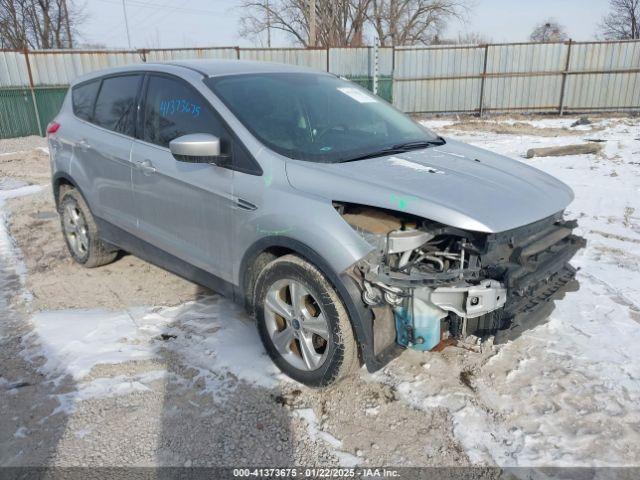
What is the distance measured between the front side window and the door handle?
0.16 meters

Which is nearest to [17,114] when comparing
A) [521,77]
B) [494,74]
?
[494,74]

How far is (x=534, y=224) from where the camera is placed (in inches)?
106

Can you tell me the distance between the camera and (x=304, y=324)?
9.48 ft

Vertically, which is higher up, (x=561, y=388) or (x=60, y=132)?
(x=60, y=132)

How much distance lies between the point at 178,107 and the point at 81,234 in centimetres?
206

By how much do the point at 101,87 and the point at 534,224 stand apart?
12.2 feet

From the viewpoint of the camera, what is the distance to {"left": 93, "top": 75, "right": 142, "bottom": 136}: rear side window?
13.0 ft

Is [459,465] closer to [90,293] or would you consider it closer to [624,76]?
[90,293]

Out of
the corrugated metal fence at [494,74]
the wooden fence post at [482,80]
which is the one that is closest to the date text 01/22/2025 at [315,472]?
the corrugated metal fence at [494,74]

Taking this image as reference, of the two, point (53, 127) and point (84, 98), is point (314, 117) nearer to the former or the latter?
point (84, 98)

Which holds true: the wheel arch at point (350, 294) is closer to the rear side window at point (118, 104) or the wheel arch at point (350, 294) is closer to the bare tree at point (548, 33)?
the rear side window at point (118, 104)

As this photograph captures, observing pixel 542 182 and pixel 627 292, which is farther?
pixel 627 292

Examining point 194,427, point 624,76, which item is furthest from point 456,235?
point 624,76

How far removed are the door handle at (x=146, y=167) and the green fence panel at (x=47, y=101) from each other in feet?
42.5
